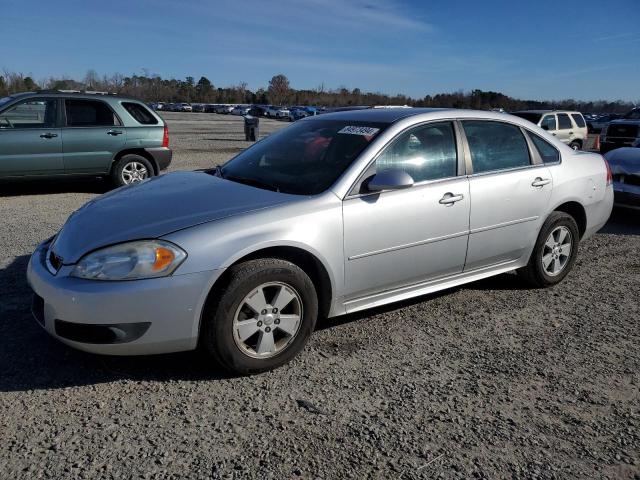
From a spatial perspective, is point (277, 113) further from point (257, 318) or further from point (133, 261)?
point (133, 261)

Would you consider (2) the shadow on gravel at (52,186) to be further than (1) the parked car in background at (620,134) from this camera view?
No

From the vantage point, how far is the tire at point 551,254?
474 cm

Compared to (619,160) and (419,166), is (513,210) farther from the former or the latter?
(619,160)

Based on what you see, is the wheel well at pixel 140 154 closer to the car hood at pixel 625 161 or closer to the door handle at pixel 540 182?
the door handle at pixel 540 182

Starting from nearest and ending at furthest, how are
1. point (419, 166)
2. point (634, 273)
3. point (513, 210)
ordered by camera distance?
1. point (419, 166)
2. point (513, 210)
3. point (634, 273)

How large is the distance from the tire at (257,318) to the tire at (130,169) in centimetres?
671

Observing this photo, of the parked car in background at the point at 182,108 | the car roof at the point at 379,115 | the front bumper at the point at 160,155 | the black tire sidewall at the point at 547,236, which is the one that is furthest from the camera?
the parked car in background at the point at 182,108

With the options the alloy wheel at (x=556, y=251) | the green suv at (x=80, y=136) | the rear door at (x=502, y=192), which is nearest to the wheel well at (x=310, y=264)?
the rear door at (x=502, y=192)

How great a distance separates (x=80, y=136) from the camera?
351 inches

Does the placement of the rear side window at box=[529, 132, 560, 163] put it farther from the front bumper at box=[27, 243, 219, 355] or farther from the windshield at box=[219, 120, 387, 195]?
the front bumper at box=[27, 243, 219, 355]

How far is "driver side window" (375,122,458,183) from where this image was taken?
388 centimetres

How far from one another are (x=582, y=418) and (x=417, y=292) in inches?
54.2

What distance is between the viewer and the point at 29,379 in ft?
10.4

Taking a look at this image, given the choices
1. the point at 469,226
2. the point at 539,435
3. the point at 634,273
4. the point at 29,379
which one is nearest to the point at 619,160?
the point at 634,273
